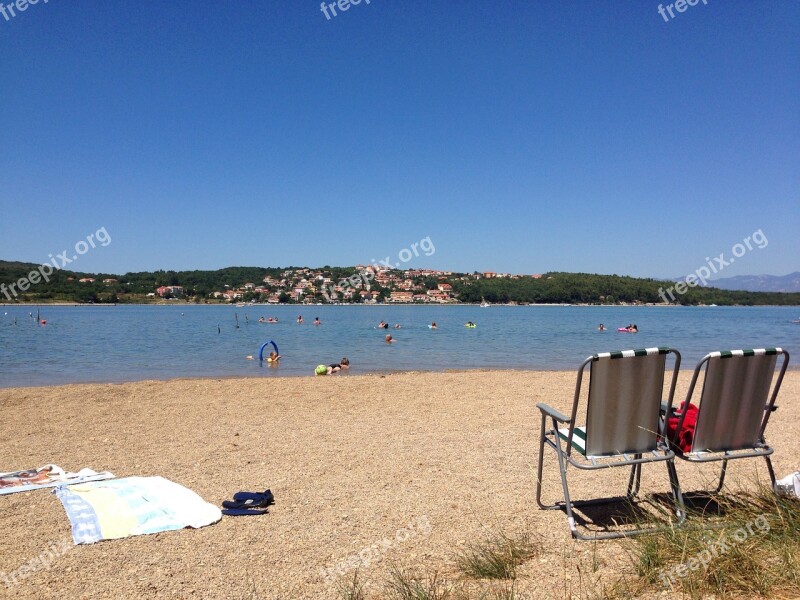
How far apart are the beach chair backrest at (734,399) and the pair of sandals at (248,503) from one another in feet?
9.30

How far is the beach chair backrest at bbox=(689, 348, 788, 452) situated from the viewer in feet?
11.0

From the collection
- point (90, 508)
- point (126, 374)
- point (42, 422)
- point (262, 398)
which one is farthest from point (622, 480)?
point (126, 374)

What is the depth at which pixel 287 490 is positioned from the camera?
4.38 meters

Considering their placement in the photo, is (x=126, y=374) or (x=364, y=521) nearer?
(x=364, y=521)

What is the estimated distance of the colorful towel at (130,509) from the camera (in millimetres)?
3596

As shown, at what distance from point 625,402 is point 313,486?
245cm

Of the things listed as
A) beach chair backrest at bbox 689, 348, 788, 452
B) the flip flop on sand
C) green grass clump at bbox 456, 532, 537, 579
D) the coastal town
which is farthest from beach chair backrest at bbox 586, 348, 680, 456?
the coastal town

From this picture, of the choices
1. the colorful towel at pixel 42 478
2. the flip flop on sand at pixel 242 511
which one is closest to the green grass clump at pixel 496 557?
the flip flop on sand at pixel 242 511

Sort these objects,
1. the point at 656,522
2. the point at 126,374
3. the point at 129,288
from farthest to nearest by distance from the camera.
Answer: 1. the point at 129,288
2. the point at 126,374
3. the point at 656,522

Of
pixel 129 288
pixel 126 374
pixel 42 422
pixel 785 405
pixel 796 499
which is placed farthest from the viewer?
pixel 129 288

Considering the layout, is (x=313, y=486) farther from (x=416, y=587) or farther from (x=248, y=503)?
(x=416, y=587)

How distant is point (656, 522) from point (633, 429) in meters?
0.52

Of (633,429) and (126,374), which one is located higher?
(633,429)

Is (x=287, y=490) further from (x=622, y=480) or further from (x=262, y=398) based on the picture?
(x=262, y=398)
